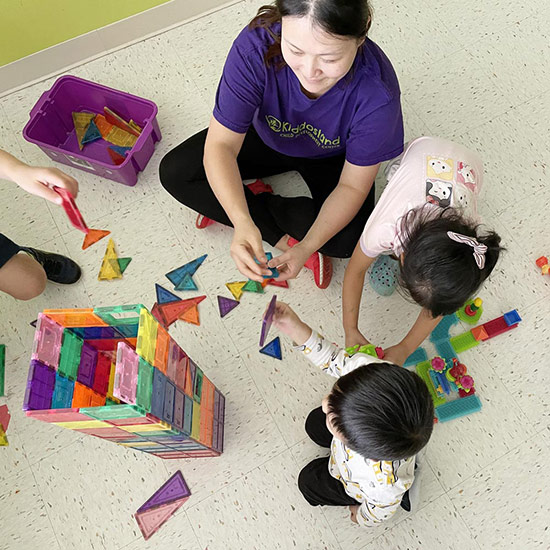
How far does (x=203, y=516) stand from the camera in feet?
4.21

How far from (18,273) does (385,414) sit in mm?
1018

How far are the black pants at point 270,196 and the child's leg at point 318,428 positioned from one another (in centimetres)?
41

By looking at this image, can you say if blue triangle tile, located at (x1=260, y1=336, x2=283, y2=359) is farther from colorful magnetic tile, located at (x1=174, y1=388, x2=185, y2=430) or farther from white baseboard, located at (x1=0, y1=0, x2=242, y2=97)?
white baseboard, located at (x1=0, y1=0, x2=242, y2=97)

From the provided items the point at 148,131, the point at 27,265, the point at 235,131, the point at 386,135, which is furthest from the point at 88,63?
the point at 386,135

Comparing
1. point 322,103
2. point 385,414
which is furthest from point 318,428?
point 322,103

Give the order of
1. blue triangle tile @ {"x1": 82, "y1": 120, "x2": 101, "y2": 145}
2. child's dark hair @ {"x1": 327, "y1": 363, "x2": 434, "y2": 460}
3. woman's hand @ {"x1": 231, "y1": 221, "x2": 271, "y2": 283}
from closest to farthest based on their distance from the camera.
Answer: child's dark hair @ {"x1": 327, "y1": 363, "x2": 434, "y2": 460} < woman's hand @ {"x1": 231, "y1": 221, "x2": 271, "y2": 283} < blue triangle tile @ {"x1": 82, "y1": 120, "x2": 101, "y2": 145}

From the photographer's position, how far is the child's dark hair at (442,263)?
3.11ft

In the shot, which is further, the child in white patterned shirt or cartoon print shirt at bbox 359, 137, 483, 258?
cartoon print shirt at bbox 359, 137, 483, 258

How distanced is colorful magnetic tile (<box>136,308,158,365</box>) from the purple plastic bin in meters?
0.74

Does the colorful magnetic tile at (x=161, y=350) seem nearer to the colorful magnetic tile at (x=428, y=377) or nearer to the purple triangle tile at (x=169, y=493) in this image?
the purple triangle tile at (x=169, y=493)

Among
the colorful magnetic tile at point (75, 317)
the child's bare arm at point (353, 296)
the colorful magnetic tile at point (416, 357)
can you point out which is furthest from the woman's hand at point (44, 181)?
the colorful magnetic tile at point (416, 357)

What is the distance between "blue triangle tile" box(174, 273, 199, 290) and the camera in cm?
150

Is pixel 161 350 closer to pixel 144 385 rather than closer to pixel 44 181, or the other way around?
pixel 144 385

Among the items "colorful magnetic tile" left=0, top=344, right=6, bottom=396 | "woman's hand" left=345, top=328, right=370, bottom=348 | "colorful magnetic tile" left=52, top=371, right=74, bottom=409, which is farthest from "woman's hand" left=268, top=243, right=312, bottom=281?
"colorful magnetic tile" left=0, top=344, right=6, bottom=396
